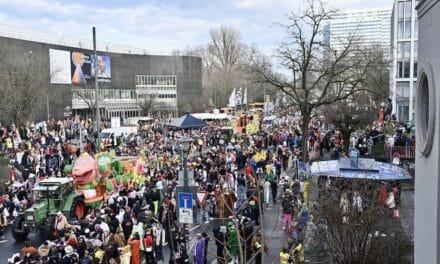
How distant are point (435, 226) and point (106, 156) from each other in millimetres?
15288

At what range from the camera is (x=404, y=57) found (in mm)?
62281

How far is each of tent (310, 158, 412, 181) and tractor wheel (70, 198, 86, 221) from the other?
8543 mm

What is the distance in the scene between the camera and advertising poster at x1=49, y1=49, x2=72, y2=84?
2309 inches

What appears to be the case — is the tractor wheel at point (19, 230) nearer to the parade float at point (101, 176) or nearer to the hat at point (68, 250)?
the parade float at point (101, 176)

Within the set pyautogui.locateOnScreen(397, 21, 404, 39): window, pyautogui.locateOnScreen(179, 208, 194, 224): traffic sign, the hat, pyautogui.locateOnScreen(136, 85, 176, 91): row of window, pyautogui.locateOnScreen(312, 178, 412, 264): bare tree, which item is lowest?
the hat

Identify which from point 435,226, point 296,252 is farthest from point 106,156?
point 435,226

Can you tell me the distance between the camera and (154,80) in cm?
8344

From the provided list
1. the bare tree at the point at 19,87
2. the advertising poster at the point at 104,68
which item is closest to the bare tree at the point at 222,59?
the advertising poster at the point at 104,68

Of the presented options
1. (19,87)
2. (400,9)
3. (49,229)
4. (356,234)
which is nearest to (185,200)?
(356,234)

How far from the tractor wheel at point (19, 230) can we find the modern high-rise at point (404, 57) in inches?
2085

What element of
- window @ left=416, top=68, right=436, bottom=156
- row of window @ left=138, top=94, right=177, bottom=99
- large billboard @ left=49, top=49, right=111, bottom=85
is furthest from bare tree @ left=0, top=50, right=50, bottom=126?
window @ left=416, top=68, right=436, bottom=156

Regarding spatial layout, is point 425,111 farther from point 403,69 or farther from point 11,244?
point 403,69

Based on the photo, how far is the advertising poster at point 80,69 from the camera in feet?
197

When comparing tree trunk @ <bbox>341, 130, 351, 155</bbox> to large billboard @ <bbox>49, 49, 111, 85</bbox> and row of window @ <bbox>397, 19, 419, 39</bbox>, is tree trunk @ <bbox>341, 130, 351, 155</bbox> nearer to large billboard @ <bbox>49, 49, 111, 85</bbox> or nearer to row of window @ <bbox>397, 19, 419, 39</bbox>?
row of window @ <bbox>397, 19, 419, 39</bbox>
